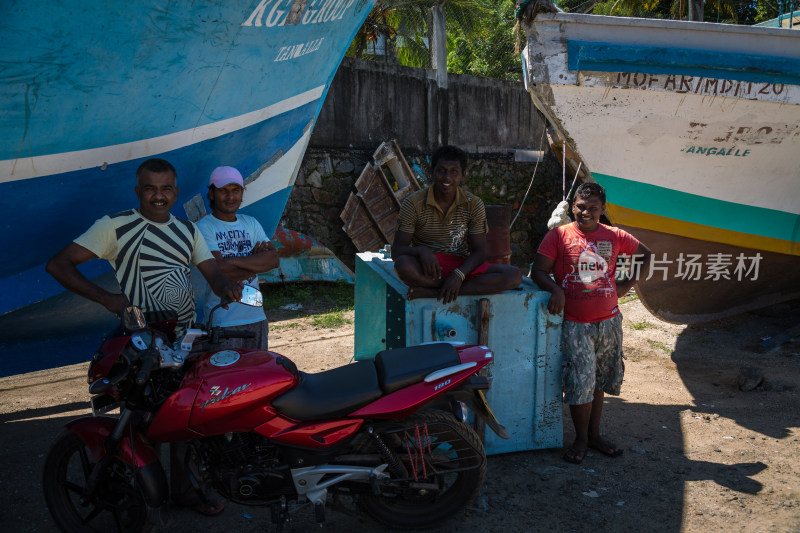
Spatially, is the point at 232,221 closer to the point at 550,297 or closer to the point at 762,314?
the point at 550,297

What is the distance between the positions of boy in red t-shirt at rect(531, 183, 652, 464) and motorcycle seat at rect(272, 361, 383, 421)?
1299 millimetres

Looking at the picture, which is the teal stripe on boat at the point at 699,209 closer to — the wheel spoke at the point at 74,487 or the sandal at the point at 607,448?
the sandal at the point at 607,448

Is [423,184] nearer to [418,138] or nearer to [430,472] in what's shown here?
[418,138]

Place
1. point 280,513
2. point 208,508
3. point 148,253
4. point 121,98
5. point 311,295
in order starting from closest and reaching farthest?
1. point 280,513
2. point 148,253
3. point 208,508
4. point 121,98
5. point 311,295

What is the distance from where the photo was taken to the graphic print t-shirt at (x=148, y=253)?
2.47 m

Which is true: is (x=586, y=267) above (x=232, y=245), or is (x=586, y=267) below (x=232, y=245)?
below

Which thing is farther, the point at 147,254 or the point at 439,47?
the point at 439,47

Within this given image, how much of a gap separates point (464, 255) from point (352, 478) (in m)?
1.47

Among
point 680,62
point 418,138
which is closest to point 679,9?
point 418,138

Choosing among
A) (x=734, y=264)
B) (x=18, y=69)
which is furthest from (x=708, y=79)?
(x=18, y=69)

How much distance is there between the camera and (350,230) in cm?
840

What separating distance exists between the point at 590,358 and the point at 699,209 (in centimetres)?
295

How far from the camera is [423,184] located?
30.6 feet

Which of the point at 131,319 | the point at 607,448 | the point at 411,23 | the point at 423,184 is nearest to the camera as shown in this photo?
the point at 131,319
